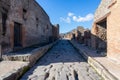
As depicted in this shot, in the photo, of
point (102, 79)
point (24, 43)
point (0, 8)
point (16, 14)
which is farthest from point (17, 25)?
point (102, 79)

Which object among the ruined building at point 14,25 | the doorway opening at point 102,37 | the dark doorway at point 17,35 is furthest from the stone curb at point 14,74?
the doorway opening at point 102,37

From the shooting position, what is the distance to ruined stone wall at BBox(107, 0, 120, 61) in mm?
7105

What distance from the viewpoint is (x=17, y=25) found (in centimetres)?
1095

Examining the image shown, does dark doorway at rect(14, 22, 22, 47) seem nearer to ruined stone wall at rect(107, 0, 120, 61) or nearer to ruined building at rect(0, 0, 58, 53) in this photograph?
ruined building at rect(0, 0, 58, 53)

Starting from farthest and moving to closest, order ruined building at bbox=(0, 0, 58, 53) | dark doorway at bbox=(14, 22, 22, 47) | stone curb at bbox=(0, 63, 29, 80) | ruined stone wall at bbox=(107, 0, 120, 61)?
dark doorway at bbox=(14, 22, 22, 47) < ruined building at bbox=(0, 0, 58, 53) < ruined stone wall at bbox=(107, 0, 120, 61) < stone curb at bbox=(0, 63, 29, 80)

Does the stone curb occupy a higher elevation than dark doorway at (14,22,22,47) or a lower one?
lower

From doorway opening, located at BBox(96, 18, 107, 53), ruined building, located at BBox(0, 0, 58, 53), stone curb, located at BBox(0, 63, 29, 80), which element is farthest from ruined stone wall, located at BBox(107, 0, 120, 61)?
ruined building, located at BBox(0, 0, 58, 53)

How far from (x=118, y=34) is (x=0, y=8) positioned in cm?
561

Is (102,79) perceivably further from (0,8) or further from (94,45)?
(94,45)

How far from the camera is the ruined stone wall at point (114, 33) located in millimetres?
7105

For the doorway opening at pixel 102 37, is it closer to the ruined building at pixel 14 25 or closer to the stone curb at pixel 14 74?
the ruined building at pixel 14 25

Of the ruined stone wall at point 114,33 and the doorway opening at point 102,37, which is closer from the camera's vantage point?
the ruined stone wall at point 114,33

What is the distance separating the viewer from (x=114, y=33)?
301 inches

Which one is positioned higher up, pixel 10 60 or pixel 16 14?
pixel 16 14
